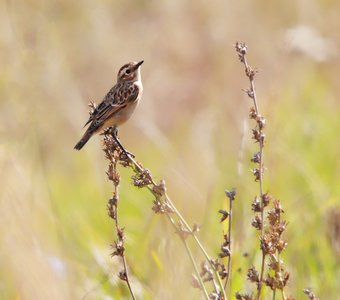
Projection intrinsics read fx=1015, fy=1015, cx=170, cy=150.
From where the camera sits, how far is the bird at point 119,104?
4.07 metres

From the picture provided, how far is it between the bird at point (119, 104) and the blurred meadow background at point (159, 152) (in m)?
0.29

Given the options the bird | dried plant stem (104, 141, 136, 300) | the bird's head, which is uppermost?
the bird's head

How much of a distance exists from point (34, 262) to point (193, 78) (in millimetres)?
8143

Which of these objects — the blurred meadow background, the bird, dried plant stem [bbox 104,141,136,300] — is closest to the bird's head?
the bird

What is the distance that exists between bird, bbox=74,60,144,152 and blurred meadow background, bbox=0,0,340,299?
0.29m

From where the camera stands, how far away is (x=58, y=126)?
8.24m

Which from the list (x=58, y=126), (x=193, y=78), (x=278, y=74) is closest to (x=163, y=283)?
Answer: (x=278, y=74)

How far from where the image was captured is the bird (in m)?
4.07

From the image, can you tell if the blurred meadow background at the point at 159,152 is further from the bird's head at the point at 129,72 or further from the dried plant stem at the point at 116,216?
the bird's head at the point at 129,72

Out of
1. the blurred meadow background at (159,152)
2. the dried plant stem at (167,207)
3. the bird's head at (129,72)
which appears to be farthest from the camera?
the bird's head at (129,72)

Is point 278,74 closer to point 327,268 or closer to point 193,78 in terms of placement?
point 327,268

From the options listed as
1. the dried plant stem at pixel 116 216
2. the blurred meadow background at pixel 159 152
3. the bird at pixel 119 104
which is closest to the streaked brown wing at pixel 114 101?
the bird at pixel 119 104

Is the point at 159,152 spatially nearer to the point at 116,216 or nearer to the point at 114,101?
the point at 114,101

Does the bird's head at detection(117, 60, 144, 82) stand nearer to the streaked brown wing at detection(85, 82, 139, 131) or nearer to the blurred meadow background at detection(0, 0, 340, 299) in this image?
the streaked brown wing at detection(85, 82, 139, 131)
